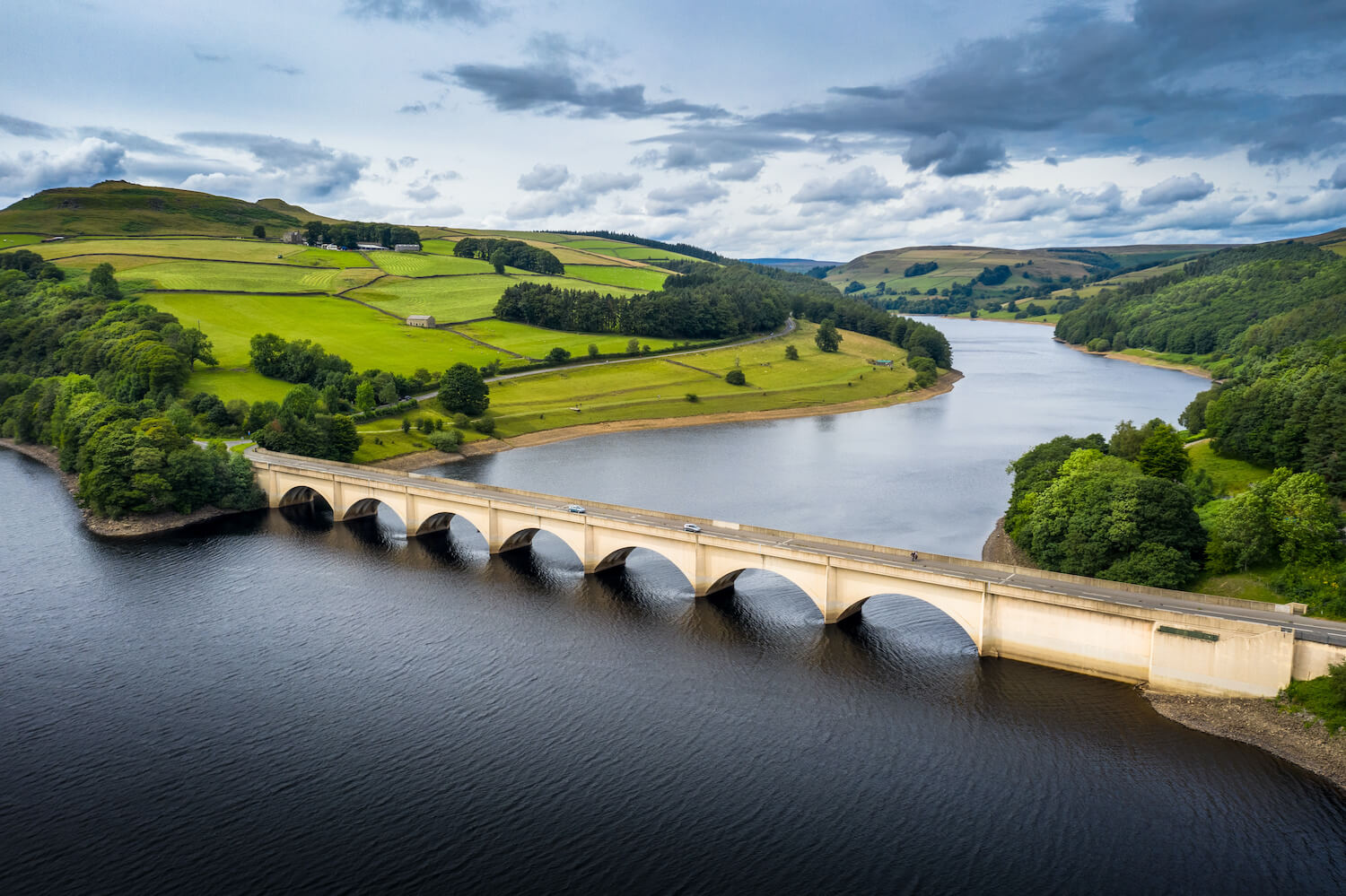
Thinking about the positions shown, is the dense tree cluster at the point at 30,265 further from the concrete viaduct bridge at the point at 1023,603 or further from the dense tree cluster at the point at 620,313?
the concrete viaduct bridge at the point at 1023,603

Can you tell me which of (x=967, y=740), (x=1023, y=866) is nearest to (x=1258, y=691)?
(x=967, y=740)

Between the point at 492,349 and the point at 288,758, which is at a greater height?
the point at 492,349

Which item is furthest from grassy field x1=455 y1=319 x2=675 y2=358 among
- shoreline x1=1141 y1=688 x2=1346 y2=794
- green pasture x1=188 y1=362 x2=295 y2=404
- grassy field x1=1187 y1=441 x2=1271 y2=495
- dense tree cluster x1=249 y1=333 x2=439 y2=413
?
shoreline x1=1141 y1=688 x2=1346 y2=794

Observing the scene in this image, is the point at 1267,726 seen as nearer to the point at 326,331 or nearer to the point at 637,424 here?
the point at 637,424

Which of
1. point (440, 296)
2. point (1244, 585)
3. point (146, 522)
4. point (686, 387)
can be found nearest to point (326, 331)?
point (440, 296)

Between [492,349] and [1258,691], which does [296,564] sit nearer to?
[1258,691]

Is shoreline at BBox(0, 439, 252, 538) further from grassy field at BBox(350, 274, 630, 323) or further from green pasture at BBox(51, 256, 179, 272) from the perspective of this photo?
green pasture at BBox(51, 256, 179, 272)

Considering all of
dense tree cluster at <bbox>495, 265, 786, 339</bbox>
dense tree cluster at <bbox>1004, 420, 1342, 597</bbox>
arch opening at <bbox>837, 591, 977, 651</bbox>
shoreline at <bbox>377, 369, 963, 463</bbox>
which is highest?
dense tree cluster at <bbox>495, 265, 786, 339</bbox>
